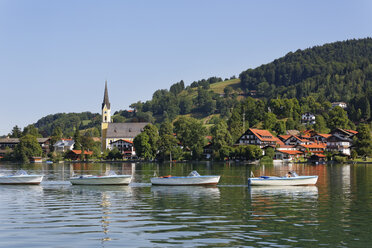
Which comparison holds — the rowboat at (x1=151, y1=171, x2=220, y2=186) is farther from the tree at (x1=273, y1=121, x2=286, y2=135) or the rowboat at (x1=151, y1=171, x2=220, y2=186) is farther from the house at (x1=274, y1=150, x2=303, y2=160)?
the tree at (x1=273, y1=121, x2=286, y2=135)

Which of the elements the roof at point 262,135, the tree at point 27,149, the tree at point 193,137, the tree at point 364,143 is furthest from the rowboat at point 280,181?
the tree at point 27,149

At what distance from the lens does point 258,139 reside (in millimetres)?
164125

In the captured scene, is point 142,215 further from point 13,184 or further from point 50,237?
point 13,184

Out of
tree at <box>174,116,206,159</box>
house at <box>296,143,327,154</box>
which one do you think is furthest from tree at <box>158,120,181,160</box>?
house at <box>296,143,327,154</box>

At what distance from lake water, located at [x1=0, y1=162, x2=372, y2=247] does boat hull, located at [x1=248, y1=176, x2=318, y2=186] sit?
4.28 m

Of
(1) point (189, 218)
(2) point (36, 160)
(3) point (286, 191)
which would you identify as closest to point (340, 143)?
(2) point (36, 160)

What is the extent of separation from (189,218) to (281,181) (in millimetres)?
26392

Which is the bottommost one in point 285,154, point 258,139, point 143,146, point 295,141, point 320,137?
point 285,154

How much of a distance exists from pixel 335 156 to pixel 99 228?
400 feet

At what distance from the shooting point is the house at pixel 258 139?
164 metres

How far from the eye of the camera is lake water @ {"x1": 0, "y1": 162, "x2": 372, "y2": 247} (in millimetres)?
24734

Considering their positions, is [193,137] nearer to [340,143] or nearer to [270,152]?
[270,152]

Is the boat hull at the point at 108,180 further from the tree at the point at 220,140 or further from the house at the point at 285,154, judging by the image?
the house at the point at 285,154

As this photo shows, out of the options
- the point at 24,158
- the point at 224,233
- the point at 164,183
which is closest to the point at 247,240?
the point at 224,233
